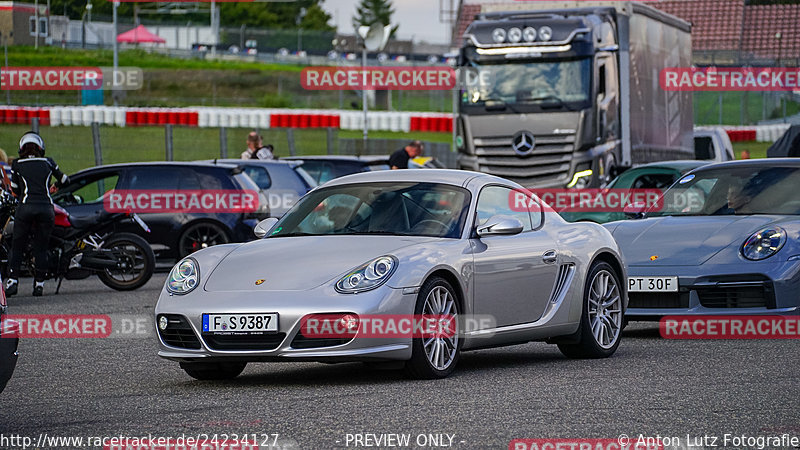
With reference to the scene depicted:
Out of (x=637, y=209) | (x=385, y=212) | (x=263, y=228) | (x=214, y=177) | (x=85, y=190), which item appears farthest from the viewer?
(x=214, y=177)

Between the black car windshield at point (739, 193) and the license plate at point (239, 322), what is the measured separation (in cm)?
522

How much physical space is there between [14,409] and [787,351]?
5.35 metres

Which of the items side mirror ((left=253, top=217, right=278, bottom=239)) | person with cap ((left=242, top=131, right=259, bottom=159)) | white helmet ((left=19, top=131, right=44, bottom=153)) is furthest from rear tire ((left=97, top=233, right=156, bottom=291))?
person with cap ((left=242, top=131, right=259, bottom=159))

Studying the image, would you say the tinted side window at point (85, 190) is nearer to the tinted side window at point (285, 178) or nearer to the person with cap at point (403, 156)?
the tinted side window at point (285, 178)

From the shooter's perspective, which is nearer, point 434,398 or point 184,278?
point 434,398

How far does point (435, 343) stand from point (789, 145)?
51.3 ft

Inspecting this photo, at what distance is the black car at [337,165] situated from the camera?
20.9m

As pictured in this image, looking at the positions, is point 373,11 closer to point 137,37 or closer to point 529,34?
point 137,37

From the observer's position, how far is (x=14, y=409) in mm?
7277

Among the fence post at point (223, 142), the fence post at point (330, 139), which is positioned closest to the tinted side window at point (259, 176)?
the fence post at point (223, 142)

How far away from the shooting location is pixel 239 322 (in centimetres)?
799

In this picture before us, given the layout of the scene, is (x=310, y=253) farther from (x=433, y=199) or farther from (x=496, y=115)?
(x=496, y=115)

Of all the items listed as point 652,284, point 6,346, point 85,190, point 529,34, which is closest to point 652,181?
point 529,34

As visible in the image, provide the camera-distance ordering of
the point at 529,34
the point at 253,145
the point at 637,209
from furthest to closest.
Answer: the point at 253,145 < the point at 529,34 < the point at 637,209
